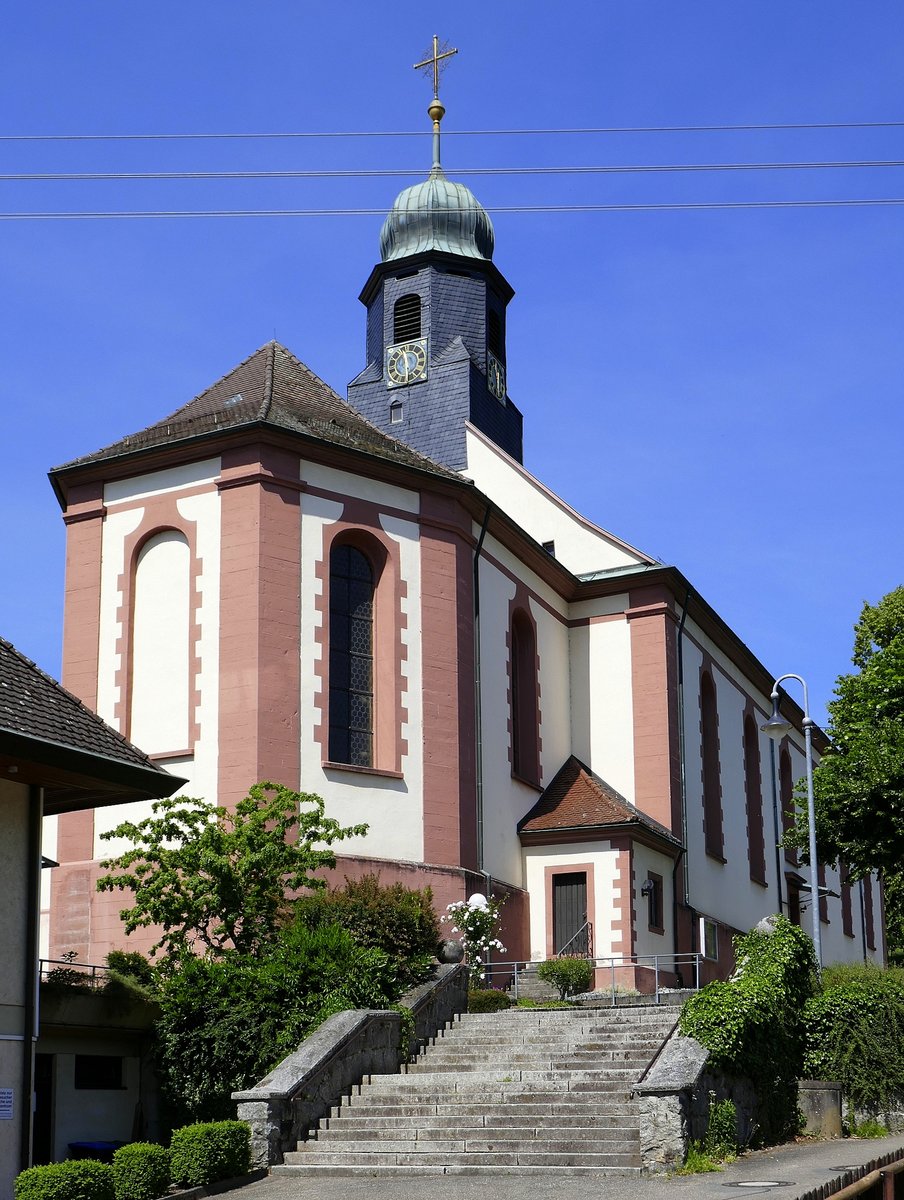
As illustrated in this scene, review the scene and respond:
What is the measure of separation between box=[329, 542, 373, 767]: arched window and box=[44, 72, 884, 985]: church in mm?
48

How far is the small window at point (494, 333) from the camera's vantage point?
1555 inches

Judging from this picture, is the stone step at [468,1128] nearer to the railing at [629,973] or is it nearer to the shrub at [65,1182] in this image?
the shrub at [65,1182]

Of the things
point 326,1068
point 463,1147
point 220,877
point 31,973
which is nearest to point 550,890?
point 220,877

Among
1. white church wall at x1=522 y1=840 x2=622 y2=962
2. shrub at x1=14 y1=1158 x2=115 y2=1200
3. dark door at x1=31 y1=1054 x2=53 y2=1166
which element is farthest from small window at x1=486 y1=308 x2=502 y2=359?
shrub at x1=14 y1=1158 x2=115 y2=1200

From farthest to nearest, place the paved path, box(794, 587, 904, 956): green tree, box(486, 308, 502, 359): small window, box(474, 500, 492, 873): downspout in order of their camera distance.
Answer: box(486, 308, 502, 359): small window, box(794, 587, 904, 956): green tree, box(474, 500, 492, 873): downspout, the paved path

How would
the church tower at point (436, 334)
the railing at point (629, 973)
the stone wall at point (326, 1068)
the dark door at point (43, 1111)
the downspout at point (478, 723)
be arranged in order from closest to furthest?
the stone wall at point (326, 1068) → the dark door at point (43, 1111) → the railing at point (629, 973) → the downspout at point (478, 723) → the church tower at point (436, 334)

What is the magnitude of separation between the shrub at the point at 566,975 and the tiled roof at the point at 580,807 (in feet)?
12.1

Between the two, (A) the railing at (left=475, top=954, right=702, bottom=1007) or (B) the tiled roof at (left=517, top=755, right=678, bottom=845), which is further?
(B) the tiled roof at (left=517, top=755, right=678, bottom=845)

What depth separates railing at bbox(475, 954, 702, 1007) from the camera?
26000mm

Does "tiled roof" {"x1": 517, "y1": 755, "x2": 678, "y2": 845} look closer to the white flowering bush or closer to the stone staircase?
the white flowering bush

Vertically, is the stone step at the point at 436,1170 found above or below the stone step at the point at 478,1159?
below

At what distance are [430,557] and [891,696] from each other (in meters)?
9.32

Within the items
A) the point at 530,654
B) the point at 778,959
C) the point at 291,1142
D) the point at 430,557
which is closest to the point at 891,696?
the point at 530,654

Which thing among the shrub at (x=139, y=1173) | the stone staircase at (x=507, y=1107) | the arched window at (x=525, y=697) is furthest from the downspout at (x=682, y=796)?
the shrub at (x=139, y=1173)
